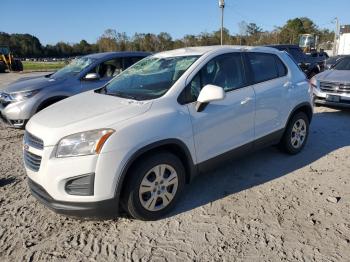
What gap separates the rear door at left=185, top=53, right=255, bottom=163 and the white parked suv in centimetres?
1

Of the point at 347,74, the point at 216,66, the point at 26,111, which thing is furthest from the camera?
the point at 347,74

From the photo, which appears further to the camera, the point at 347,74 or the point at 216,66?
the point at 347,74

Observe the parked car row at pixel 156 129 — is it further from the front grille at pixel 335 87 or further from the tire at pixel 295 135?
→ the front grille at pixel 335 87

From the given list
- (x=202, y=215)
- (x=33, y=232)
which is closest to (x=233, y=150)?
(x=202, y=215)

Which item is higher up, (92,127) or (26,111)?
(92,127)

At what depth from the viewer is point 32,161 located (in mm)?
3139

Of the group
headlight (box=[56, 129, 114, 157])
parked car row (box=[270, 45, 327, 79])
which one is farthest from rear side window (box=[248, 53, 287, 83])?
parked car row (box=[270, 45, 327, 79])

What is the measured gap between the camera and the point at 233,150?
156 inches

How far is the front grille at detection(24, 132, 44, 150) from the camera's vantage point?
3.03 m

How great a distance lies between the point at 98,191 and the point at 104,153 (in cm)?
35

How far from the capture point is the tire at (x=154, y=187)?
3078 mm

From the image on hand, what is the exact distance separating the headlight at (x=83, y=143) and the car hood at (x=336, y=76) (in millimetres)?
6716

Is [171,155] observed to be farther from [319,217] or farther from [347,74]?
[347,74]

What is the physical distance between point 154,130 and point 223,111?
0.99m
